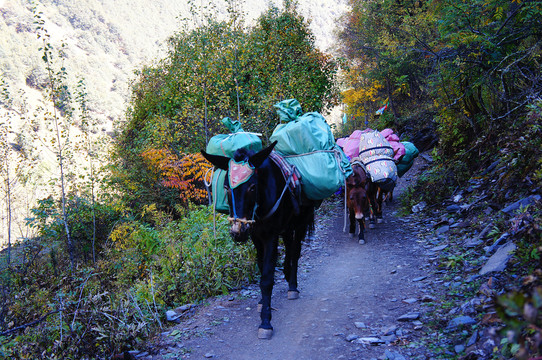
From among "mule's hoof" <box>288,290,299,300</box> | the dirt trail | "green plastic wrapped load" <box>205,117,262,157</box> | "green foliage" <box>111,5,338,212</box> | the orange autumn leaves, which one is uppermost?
"green foliage" <box>111,5,338,212</box>

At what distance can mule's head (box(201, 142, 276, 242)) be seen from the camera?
4145 millimetres

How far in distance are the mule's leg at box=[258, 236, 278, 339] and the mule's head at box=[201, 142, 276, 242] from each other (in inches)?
26.2

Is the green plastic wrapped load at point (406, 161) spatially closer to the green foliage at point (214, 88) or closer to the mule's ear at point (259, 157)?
the green foliage at point (214, 88)

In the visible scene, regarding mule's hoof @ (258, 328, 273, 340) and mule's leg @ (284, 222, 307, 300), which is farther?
mule's leg @ (284, 222, 307, 300)

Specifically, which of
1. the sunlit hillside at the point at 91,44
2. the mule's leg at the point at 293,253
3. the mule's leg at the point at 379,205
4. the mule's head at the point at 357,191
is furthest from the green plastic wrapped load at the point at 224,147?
the sunlit hillside at the point at 91,44

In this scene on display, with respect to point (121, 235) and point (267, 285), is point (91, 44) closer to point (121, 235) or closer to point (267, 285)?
point (121, 235)

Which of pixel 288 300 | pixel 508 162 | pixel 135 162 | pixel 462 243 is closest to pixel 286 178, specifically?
pixel 288 300

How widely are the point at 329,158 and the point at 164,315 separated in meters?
3.46

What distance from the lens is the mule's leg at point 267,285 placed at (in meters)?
4.52

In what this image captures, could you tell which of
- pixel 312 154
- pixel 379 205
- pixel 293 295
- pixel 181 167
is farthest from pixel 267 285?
pixel 181 167

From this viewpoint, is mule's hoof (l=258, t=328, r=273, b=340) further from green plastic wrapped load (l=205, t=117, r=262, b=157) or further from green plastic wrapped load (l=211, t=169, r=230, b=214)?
green plastic wrapped load (l=205, t=117, r=262, b=157)

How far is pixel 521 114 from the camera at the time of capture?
7.79 metres

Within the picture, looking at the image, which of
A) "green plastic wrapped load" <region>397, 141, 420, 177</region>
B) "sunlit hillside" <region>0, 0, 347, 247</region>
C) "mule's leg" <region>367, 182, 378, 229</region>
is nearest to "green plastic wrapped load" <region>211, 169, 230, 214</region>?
"mule's leg" <region>367, 182, 378, 229</region>

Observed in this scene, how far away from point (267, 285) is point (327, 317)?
42.1 inches
